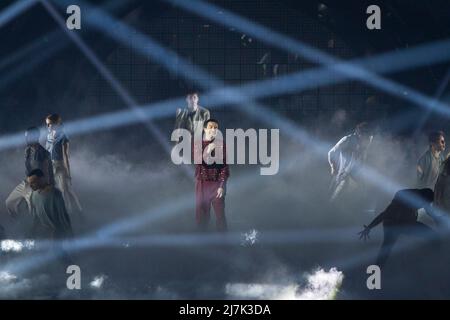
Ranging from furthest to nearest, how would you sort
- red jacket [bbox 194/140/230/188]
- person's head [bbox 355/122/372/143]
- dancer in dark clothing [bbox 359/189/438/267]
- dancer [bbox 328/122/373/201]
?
person's head [bbox 355/122/372/143]
dancer [bbox 328/122/373/201]
red jacket [bbox 194/140/230/188]
dancer in dark clothing [bbox 359/189/438/267]

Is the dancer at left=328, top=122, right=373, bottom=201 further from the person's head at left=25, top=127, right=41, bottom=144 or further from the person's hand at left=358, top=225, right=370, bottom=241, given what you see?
the person's head at left=25, top=127, right=41, bottom=144

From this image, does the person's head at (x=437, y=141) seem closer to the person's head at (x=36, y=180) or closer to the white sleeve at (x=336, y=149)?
the white sleeve at (x=336, y=149)

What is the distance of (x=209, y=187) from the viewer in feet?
35.9

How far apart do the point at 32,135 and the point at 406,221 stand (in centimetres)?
518

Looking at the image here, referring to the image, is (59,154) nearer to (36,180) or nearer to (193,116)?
(36,180)

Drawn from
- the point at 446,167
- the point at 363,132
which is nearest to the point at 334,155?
the point at 363,132

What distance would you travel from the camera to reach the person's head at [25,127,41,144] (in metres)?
11.4

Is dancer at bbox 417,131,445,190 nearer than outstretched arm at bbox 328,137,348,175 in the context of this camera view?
Yes

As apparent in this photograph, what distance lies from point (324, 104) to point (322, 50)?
884 mm

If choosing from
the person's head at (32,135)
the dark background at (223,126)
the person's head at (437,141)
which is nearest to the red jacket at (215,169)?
the dark background at (223,126)

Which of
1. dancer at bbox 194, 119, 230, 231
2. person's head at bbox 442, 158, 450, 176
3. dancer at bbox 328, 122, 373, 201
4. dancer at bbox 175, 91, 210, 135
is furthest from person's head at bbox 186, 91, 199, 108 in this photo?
person's head at bbox 442, 158, 450, 176

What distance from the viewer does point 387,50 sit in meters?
12.6

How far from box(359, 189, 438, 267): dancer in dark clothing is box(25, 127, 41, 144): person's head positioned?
4.62 m

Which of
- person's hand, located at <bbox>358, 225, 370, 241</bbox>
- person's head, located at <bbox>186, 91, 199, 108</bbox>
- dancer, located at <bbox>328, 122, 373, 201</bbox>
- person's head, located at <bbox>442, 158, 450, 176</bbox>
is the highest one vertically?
person's head, located at <bbox>186, 91, 199, 108</bbox>
